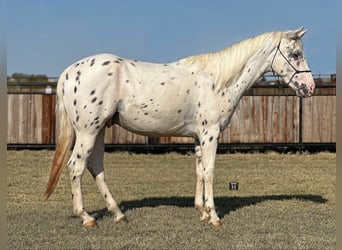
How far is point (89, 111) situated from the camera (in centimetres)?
544

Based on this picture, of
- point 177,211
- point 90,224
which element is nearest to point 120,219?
point 90,224

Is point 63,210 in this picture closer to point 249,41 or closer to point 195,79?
point 195,79

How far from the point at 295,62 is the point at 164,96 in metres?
1.80

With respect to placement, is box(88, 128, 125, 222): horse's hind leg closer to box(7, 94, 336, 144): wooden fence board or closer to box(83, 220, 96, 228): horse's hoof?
box(83, 220, 96, 228): horse's hoof

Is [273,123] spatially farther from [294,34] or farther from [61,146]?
[61,146]

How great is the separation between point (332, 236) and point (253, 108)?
11.1m

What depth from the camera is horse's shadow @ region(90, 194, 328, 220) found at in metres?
6.77

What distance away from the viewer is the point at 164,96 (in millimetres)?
5754

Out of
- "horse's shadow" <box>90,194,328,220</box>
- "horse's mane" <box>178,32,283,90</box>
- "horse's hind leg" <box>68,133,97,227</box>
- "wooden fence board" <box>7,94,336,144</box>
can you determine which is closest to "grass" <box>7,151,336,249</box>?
"horse's shadow" <box>90,194,328,220</box>

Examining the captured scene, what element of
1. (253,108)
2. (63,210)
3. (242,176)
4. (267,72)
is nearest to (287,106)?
(253,108)

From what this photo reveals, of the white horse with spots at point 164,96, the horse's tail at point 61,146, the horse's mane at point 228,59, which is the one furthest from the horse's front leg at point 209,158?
the horse's tail at point 61,146

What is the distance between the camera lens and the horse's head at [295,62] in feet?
20.3

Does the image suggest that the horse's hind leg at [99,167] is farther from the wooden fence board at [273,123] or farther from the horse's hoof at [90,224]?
the wooden fence board at [273,123]

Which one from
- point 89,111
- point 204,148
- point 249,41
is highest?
point 249,41
